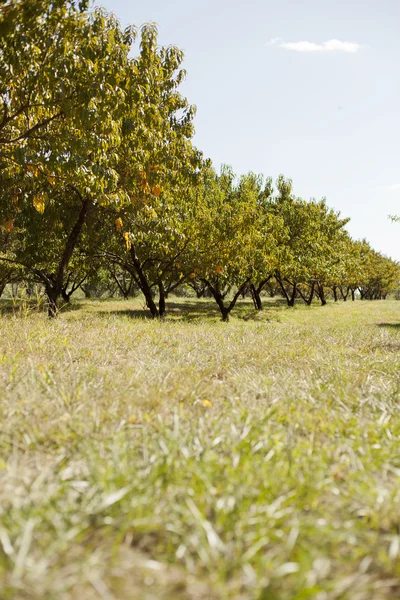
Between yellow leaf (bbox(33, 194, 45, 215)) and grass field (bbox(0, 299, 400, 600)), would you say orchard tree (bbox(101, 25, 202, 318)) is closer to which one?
yellow leaf (bbox(33, 194, 45, 215))

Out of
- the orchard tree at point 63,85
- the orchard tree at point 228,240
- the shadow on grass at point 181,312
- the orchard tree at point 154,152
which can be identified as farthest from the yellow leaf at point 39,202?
the shadow on grass at point 181,312

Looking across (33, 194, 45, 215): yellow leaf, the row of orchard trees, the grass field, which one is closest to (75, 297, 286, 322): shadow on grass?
the row of orchard trees

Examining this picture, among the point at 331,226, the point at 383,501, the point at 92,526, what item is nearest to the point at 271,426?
the point at 383,501

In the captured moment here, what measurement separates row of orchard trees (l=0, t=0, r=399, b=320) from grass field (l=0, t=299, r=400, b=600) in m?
5.65

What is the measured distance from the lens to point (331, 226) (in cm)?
3853

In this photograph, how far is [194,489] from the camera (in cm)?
207

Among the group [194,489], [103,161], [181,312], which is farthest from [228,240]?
[194,489]

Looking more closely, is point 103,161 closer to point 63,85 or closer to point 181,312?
point 63,85

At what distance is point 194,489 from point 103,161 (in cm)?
863

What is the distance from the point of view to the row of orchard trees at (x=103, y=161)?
7188 millimetres

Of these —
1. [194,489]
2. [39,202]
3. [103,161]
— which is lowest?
[194,489]

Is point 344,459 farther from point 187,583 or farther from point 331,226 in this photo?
point 331,226

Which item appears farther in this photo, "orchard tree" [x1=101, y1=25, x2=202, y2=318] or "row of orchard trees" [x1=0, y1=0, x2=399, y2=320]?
"orchard tree" [x1=101, y1=25, x2=202, y2=318]

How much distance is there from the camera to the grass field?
153cm
